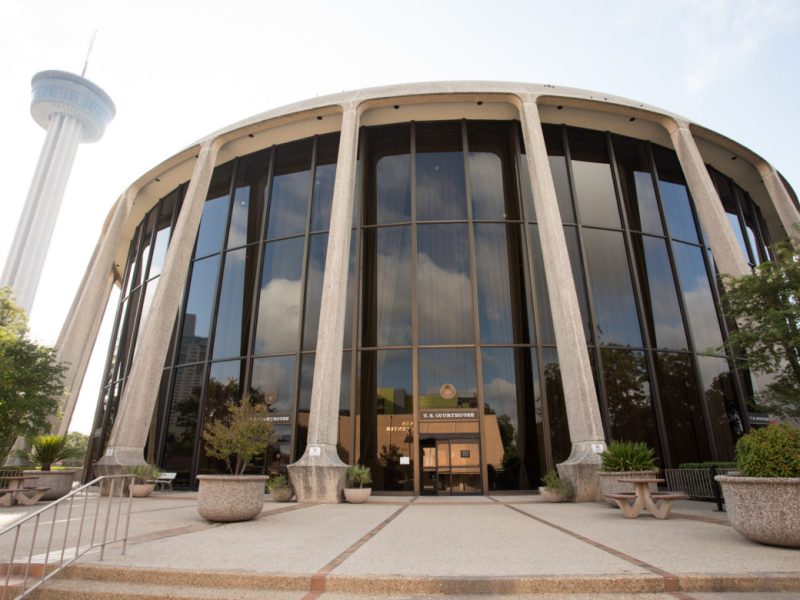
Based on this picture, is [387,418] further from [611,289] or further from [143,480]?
[611,289]

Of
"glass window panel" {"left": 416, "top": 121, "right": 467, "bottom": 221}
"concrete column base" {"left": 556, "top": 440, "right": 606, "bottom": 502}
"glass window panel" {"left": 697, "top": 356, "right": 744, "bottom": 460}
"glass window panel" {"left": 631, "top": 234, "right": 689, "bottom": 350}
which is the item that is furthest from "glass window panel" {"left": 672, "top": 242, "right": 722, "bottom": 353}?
"glass window panel" {"left": 416, "top": 121, "right": 467, "bottom": 221}

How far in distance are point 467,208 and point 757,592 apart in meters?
16.7

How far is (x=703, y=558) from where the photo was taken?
5.54m

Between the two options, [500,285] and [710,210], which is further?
[710,210]

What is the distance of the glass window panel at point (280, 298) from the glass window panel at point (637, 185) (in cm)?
1489

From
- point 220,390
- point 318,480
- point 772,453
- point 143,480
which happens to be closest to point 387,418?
point 318,480

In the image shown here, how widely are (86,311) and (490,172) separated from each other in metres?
22.6

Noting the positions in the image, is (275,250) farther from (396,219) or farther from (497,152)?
(497,152)

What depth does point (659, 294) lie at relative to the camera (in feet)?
64.0

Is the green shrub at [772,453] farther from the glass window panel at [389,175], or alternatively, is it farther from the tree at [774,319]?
the glass window panel at [389,175]

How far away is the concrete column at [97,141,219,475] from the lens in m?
17.5

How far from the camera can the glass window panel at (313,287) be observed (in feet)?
61.6

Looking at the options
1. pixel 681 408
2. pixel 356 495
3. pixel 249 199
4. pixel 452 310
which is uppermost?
pixel 249 199

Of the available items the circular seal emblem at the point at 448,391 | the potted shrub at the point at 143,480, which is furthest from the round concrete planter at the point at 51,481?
the circular seal emblem at the point at 448,391
